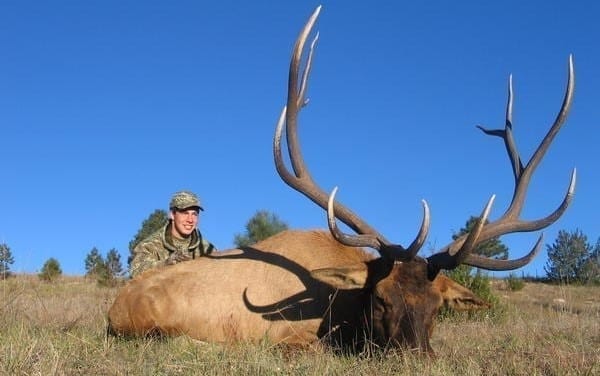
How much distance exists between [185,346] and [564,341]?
2.80m

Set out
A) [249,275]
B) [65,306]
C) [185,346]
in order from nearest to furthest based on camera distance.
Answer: [185,346] → [249,275] → [65,306]

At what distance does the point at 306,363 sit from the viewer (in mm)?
4566

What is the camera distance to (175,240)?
7863 mm

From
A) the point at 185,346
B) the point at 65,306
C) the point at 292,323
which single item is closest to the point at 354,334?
the point at 292,323

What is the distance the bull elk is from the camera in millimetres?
5504

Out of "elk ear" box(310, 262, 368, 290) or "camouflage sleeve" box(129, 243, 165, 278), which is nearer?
"elk ear" box(310, 262, 368, 290)

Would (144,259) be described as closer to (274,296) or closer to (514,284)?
(274,296)

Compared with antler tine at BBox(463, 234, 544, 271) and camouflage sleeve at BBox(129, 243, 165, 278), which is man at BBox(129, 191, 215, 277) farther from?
antler tine at BBox(463, 234, 544, 271)

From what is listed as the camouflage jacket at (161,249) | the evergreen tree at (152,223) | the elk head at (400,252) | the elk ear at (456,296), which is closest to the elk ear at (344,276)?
the elk head at (400,252)

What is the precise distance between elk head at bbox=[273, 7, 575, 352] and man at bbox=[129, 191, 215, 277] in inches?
75.1

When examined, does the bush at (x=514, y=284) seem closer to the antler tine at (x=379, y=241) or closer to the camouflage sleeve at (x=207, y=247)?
the camouflage sleeve at (x=207, y=247)

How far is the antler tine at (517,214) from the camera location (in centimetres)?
568

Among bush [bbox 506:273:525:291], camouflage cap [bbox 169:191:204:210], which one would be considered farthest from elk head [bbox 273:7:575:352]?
bush [bbox 506:273:525:291]

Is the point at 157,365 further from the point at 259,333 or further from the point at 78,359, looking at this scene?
the point at 259,333
